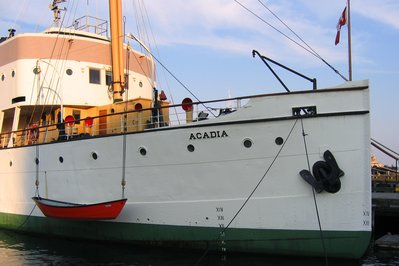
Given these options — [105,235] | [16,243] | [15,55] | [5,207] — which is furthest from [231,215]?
[15,55]

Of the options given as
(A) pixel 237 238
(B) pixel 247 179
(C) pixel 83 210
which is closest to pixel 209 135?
(B) pixel 247 179

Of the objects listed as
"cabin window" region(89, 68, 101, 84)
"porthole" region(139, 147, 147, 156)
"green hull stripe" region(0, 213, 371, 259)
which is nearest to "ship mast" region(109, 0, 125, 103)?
"cabin window" region(89, 68, 101, 84)

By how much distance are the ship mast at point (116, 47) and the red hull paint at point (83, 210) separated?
13.1 feet

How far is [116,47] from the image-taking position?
46.4 ft

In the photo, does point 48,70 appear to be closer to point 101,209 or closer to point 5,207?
point 5,207

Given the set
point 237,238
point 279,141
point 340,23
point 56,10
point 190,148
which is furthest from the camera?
point 56,10

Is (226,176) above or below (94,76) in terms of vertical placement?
below

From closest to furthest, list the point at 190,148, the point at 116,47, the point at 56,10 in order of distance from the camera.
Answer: the point at 190,148
the point at 116,47
the point at 56,10

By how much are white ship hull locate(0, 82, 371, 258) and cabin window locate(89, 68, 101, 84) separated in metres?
4.44

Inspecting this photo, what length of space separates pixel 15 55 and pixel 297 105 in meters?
10.4

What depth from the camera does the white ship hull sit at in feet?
31.8

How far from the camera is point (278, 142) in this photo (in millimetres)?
9945

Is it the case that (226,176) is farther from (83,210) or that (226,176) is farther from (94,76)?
(94,76)

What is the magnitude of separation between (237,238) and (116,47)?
7.32m
